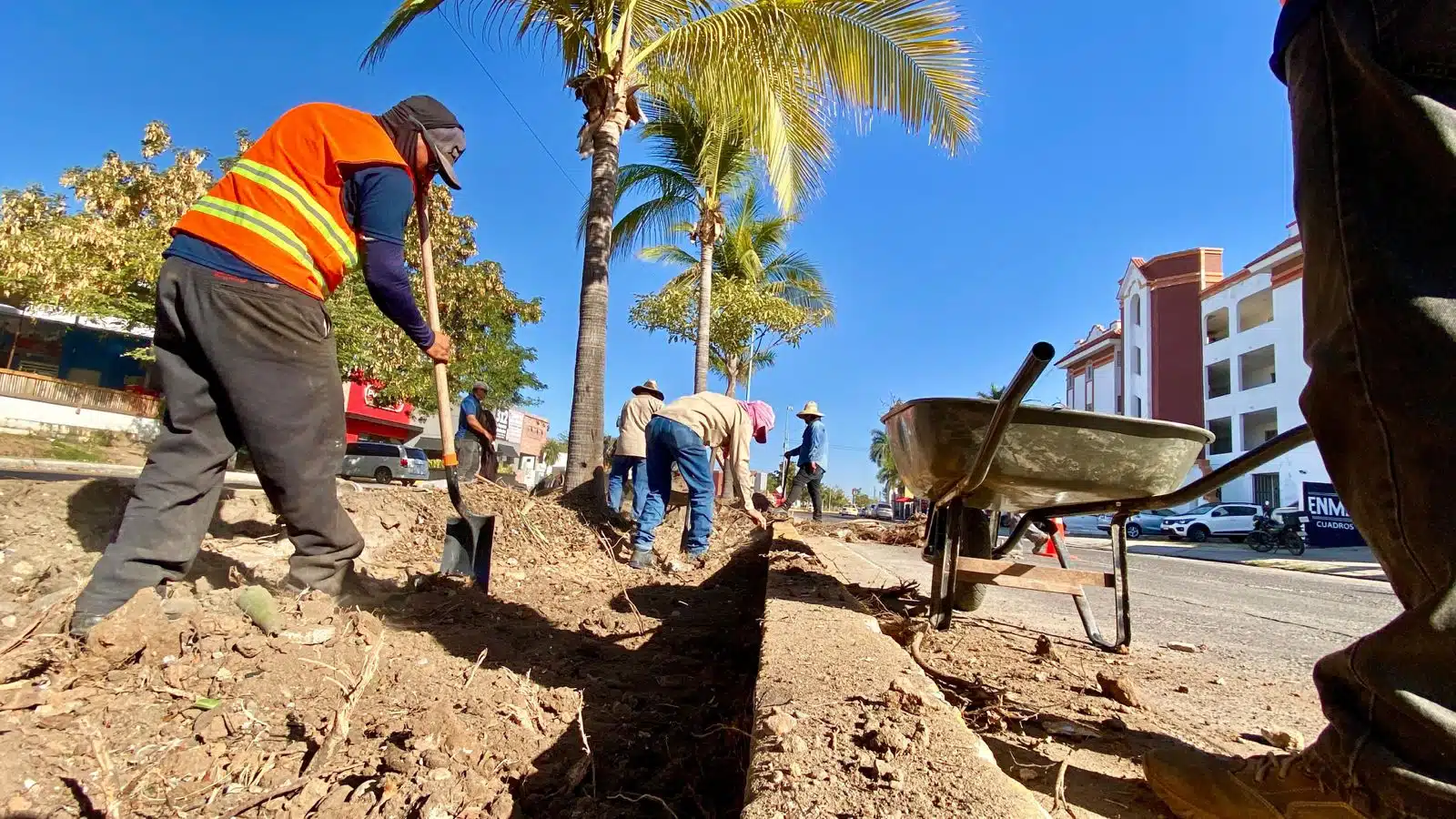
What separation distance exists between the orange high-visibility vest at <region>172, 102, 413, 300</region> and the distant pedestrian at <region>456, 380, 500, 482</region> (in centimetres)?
648

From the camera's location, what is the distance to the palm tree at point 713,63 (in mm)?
6645

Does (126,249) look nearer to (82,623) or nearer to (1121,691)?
(82,623)

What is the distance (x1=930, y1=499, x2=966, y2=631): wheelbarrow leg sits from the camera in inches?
104

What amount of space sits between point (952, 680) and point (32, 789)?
218 cm

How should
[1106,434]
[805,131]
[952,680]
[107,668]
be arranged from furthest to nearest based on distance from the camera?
[805,131] → [1106,434] → [952,680] → [107,668]

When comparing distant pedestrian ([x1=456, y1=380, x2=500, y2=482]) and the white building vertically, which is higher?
the white building

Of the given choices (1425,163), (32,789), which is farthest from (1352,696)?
(32,789)

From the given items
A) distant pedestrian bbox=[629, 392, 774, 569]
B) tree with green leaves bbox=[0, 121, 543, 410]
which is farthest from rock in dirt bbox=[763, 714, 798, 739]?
tree with green leaves bbox=[0, 121, 543, 410]

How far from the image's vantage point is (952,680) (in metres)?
2.19

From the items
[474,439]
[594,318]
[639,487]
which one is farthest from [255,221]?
[474,439]

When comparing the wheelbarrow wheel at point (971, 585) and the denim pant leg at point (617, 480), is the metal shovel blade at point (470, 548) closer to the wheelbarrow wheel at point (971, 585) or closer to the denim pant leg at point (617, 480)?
the wheelbarrow wheel at point (971, 585)

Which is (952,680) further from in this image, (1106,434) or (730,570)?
(730,570)

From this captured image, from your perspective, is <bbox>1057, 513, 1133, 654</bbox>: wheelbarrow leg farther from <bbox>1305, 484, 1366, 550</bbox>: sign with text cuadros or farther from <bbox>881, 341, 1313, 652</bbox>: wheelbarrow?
<bbox>1305, 484, 1366, 550</bbox>: sign with text cuadros

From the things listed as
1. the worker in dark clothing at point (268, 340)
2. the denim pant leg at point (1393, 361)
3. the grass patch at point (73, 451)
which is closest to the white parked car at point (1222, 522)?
the denim pant leg at point (1393, 361)
